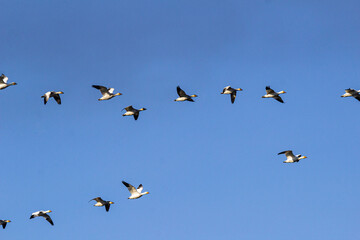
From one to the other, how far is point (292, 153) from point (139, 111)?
13092mm

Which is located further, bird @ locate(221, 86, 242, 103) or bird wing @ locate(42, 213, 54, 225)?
bird wing @ locate(42, 213, 54, 225)

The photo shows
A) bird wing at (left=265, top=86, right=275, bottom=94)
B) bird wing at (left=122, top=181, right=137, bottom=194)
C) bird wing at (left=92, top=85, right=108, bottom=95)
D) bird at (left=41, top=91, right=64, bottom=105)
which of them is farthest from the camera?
bird wing at (left=92, top=85, right=108, bottom=95)

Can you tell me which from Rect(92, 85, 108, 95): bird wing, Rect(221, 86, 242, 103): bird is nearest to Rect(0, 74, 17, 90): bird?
Rect(92, 85, 108, 95): bird wing

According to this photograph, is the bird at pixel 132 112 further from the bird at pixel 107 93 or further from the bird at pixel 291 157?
the bird at pixel 291 157

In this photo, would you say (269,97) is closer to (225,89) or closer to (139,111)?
(225,89)

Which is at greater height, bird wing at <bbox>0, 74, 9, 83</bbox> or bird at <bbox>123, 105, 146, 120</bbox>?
bird wing at <bbox>0, 74, 9, 83</bbox>

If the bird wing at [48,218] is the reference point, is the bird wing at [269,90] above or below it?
above

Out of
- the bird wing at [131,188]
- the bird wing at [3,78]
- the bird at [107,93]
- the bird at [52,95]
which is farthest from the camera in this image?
the bird at [107,93]

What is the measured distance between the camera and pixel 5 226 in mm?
60344

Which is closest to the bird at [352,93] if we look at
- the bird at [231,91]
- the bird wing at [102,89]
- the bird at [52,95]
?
the bird at [231,91]

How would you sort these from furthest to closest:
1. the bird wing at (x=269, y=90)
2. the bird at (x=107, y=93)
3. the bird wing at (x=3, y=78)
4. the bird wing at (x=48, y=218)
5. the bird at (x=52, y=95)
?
the bird at (x=107, y=93), the bird wing at (x=48, y=218), the bird wing at (x=269, y=90), the bird at (x=52, y=95), the bird wing at (x=3, y=78)

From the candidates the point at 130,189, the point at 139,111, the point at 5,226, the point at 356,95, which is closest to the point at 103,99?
the point at 139,111

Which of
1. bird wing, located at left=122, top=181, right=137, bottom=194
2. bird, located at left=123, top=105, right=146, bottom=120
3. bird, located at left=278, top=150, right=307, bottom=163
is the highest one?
bird, located at left=123, top=105, right=146, bottom=120

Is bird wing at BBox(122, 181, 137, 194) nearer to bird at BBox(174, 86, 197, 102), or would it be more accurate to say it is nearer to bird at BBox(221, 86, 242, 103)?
bird at BBox(174, 86, 197, 102)
